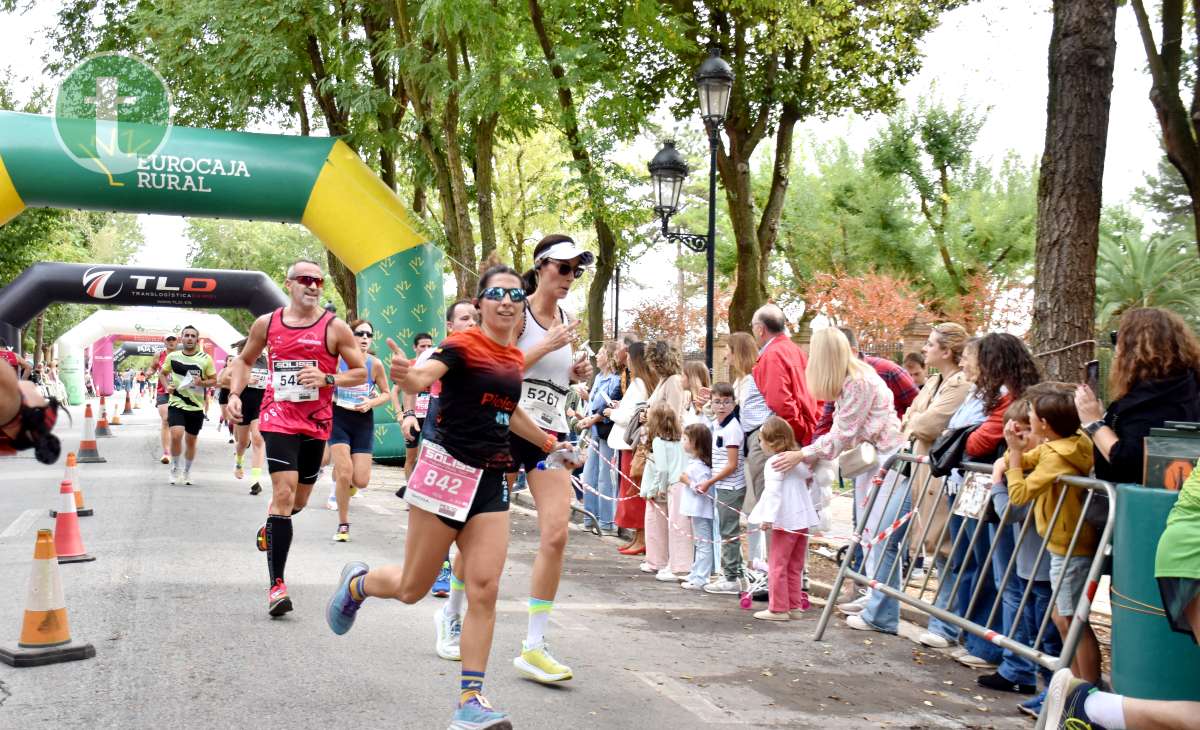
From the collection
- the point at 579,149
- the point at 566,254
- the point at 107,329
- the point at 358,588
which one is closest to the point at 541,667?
the point at 358,588

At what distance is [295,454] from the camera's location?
7590mm

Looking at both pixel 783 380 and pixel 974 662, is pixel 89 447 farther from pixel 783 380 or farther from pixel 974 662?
pixel 974 662

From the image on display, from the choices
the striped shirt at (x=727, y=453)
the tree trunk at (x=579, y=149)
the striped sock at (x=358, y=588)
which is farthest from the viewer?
the tree trunk at (x=579, y=149)

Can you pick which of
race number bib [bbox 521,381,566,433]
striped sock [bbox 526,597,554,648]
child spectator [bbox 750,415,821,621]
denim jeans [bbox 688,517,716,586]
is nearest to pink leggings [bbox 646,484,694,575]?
denim jeans [bbox 688,517,716,586]

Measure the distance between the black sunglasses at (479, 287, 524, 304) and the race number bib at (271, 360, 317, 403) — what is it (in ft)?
9.29

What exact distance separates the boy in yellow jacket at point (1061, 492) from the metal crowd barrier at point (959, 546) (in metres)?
0.04

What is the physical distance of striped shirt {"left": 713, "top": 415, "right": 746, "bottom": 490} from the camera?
913cm

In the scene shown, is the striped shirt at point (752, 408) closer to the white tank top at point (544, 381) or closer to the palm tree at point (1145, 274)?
the white tank top at point (544, 381)

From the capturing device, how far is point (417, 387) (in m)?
4.73

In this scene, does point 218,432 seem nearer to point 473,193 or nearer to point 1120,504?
point 473,193

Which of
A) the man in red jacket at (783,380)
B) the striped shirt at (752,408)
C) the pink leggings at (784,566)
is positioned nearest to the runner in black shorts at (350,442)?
the striped shirt at (752,408)

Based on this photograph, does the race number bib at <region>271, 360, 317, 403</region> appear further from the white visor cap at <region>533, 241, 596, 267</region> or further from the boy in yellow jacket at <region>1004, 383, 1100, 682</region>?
the boy in yellow jacket at <region>1004, 383, 1100, 682</region>

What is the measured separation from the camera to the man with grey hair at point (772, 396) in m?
9.03

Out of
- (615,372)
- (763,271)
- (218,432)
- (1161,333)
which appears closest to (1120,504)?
(1161,333)
